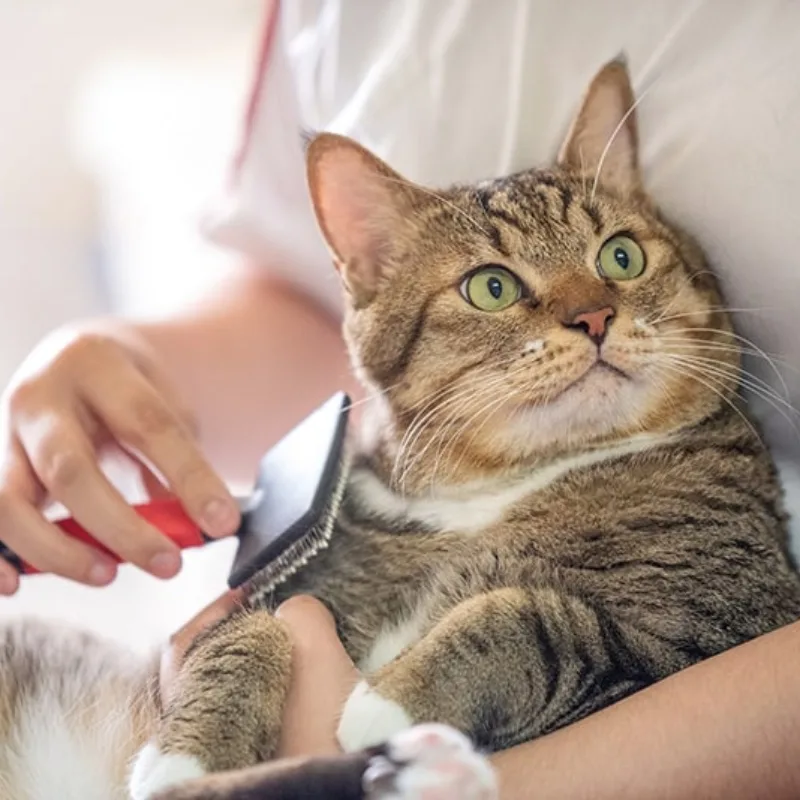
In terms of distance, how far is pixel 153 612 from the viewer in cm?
149

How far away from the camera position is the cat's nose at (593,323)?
90 centimetres

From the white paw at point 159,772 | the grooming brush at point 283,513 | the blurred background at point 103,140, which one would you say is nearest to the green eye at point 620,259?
the grooming brush at point 283,513

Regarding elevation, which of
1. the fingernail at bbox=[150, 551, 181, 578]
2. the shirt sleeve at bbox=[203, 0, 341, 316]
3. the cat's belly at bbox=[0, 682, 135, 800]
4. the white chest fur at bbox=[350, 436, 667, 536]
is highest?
the shirt sleeve at bbox=[203, 0, 341, 316]

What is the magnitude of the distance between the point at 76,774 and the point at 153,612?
22.2 inches

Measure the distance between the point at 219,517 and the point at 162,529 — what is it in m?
0.08

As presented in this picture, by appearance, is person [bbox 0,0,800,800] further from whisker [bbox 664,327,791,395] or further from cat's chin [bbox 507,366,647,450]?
cat's chin [bbox 507,366,647,450]

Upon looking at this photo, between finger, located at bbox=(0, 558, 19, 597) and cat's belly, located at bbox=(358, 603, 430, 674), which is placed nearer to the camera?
cat's belly, located at bbox=(358, 603, 430, 674)

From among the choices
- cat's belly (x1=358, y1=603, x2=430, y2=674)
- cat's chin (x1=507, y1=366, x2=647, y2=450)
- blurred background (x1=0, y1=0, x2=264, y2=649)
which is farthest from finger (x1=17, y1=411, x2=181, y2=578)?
blurred background (x1=0, y1=0, x2=264, y2=649)

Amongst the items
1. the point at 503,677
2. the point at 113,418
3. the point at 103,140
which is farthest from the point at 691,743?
the point at 103,140

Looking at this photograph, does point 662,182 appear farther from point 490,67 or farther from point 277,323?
point 277,323

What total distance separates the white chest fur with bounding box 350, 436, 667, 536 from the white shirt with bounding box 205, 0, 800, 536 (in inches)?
7.1

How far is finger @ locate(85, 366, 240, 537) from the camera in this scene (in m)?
0.99

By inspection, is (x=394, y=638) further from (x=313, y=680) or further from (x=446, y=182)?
(x=446, y=182)

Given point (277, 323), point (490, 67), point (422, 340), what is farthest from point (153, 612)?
point (490, 67)
